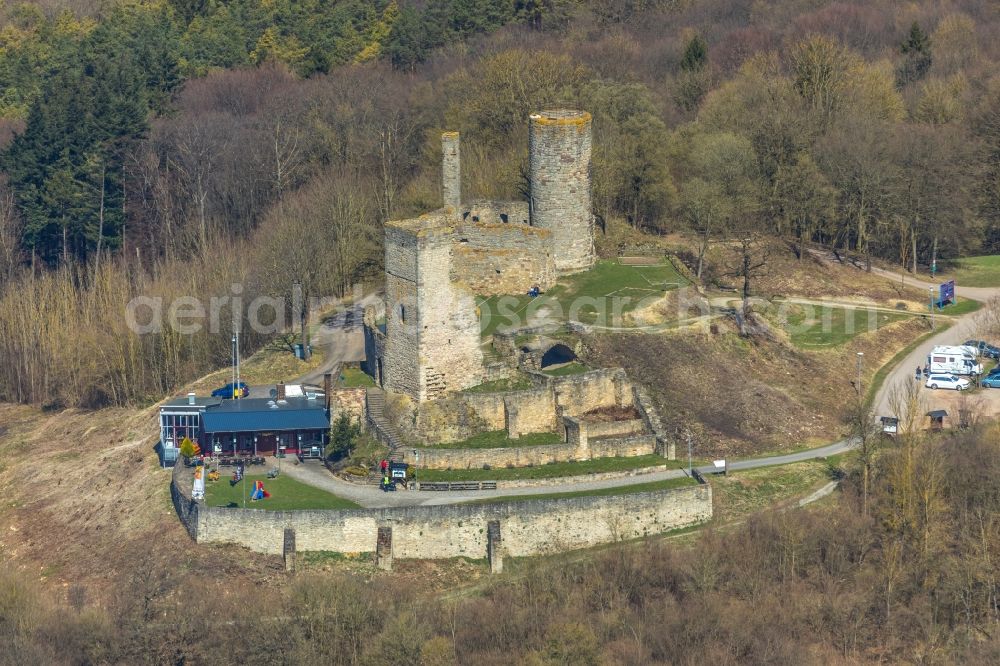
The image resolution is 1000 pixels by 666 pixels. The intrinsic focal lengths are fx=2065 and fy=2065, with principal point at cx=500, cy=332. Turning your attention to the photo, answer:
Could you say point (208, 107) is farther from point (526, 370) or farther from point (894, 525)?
point (894, 525)

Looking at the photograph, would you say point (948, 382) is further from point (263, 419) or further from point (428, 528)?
point (263, 419)

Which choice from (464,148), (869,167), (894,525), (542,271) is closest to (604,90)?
(464,148)

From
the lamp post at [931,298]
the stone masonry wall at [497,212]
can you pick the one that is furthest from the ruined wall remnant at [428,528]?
the lamp post at [931,298]

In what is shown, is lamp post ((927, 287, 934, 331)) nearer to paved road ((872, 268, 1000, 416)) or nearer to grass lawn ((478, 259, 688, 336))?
paved road ((872, 268, 1000, 416))

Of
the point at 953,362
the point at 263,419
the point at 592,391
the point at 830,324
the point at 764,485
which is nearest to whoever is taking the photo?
the point at 764,485

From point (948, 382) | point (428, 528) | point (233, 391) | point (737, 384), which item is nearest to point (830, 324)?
point (948, 382)

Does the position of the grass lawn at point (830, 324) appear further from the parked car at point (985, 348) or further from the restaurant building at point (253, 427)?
the restaurant building at point (253, 427)
